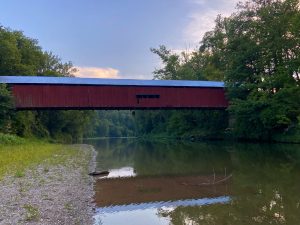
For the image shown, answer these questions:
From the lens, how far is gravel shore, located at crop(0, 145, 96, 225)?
845 cm

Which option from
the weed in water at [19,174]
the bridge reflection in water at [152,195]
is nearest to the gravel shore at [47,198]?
the weed in water at [19,174]

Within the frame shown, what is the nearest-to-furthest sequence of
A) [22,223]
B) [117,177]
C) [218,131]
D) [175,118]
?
1. [22,223]
2. [117,177]
3. [218,131]
4. [175,118]

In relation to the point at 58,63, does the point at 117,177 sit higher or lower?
lower

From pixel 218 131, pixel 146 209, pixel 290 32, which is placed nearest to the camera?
pixel 146 209

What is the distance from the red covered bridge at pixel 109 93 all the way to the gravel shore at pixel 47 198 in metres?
17.8

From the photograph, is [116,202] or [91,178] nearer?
[116,202]

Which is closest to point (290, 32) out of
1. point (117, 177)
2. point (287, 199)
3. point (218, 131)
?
point (218, 131)

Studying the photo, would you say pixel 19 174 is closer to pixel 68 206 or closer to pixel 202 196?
pixel 68 206

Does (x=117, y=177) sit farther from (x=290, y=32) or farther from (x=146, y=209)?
(x=290, y=32)

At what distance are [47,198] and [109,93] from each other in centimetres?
2474

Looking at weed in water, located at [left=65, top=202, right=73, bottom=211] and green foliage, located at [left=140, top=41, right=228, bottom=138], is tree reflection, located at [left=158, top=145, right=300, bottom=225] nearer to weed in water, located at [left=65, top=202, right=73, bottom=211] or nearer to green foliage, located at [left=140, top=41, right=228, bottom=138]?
weed in water, located at [left=65, top=202, right=73, bottom=211]

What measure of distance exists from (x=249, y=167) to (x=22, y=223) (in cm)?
1305

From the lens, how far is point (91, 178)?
51.2ft

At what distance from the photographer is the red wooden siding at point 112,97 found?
32.6 m
